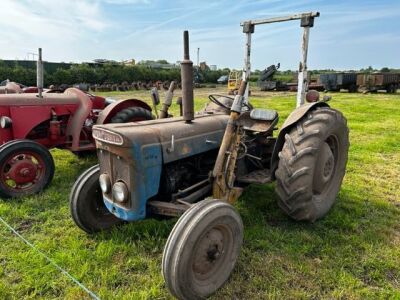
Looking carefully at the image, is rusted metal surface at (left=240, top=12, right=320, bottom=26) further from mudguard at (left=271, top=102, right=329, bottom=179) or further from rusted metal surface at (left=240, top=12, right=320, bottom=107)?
mudguard at (left=271, top=102, right=329, bottom=179)

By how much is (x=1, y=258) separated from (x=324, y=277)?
269cm

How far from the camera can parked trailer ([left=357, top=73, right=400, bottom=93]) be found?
76.0 feet

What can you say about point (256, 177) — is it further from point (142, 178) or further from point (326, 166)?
point (142, 178)

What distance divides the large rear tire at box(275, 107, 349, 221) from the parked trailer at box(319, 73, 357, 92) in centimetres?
2129

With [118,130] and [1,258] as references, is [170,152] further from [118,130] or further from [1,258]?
[1,258]

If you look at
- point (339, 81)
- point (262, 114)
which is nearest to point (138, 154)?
point (262, 114)

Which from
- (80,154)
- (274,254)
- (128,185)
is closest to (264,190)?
(274,254)

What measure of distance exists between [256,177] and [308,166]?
68 centimetres

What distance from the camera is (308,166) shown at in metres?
3.20

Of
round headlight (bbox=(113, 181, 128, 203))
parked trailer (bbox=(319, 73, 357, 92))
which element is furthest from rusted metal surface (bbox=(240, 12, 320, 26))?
parked trailer (bbox=(319, 73, 357, 92))

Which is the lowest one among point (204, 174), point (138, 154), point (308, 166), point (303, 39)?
point (204, 174)

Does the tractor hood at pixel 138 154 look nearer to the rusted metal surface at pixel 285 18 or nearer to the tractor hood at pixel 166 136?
the tractor hood at pixel 166 136

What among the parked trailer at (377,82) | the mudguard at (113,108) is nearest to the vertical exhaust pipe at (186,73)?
the mudguard at (113,108)

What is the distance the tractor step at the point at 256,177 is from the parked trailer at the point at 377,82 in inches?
878
